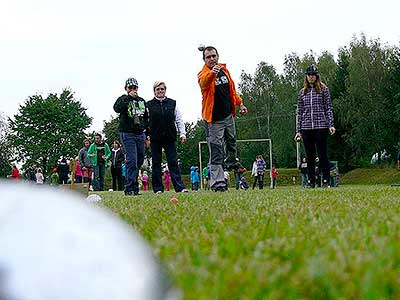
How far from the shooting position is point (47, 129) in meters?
86.9

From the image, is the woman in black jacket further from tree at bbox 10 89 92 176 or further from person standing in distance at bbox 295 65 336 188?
tree at bbox 10 89 92 176

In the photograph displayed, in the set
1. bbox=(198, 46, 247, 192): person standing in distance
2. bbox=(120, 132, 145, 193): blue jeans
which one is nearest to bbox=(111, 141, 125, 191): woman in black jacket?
bbox=(120, 132, 145, 193): blue jeans

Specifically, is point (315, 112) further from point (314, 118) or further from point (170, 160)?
point (170, 160)

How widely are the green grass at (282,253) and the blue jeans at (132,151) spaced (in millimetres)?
6772

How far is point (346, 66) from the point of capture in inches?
2280

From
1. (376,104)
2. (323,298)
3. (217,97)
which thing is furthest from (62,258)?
(376,104)

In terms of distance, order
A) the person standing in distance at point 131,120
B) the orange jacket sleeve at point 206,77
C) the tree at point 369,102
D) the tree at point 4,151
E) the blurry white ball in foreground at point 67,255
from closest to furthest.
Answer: the blurry white ball in foreground at point 67,255, the orange jacket sleeve at point 206,77, the person standing in distance at point 131,120, the tree at point 369,102, the tree at point 4,151

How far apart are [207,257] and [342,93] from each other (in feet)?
174

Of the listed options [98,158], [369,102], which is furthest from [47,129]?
[98,158]

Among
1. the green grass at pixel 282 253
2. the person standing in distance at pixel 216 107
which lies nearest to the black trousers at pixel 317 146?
the person standing in distance at pixel 216 107

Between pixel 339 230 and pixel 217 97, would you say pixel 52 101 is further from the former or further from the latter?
pixel 339 230

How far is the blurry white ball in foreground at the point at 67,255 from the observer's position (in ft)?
4.87

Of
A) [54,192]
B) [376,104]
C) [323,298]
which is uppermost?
[376,104]

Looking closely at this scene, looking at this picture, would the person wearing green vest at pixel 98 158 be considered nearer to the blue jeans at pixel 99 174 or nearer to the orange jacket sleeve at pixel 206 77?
the blue jeans at pixel 99 174
